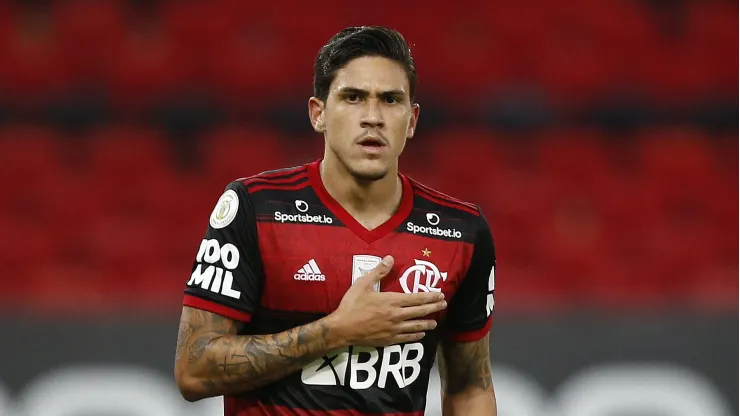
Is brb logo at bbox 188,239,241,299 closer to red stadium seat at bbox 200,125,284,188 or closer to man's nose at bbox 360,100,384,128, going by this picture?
man's nose at bbox 360,100,384,128

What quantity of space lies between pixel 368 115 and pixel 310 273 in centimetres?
46

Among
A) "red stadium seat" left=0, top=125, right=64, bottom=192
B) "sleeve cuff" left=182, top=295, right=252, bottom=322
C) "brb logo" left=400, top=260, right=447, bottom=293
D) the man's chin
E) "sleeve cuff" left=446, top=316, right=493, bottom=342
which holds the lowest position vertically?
"sleeve cuff" left=446, top=316, right=493, bottom=342

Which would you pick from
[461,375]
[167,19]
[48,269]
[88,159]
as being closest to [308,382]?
[461,375]

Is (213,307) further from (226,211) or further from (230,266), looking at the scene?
(226,211)

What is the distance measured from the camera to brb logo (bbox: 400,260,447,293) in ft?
10.1

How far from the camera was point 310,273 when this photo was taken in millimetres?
2980

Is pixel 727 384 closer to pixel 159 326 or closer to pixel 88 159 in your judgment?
pixel 159 326

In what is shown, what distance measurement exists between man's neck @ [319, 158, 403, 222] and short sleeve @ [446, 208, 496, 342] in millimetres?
299

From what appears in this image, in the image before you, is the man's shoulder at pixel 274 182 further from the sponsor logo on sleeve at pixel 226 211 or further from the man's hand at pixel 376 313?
the man's hand at pixel 376 313

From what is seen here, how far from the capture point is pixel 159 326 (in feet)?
17.6

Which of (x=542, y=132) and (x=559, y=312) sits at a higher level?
(x=542, y=132)

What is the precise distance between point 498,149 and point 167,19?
2.82 m

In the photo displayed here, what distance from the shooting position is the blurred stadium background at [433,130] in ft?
24.6

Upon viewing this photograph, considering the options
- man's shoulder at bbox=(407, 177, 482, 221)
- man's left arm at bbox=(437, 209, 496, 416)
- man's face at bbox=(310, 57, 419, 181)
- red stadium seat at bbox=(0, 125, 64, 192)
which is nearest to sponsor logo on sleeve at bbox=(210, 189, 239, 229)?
man's face at bbox=(310, 57, 419, 181)
